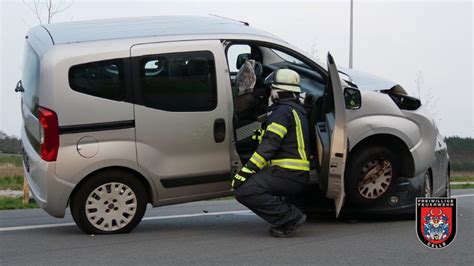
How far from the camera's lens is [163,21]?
25.0ft

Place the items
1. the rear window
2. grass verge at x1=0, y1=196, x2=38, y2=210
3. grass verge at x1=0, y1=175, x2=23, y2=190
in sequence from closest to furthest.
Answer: the rear window, grass verge at x1=0, y1=196, x2=38, y2=210, grass verge at x1=0, y1=175, x2=23, y2=190

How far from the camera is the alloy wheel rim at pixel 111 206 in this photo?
22.1 feet

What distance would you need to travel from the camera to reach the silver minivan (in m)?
6.59

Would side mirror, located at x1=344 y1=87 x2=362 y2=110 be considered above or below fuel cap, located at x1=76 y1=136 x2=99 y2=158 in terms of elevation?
above

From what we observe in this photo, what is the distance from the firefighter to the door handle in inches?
17.6

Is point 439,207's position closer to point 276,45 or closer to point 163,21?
point 276,45

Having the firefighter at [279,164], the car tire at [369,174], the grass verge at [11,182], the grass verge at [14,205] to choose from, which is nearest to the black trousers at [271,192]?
the firefighter at [279,164]

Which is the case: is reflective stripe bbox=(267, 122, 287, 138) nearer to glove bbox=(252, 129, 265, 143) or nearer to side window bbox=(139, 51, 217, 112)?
glove bbox=(252, 129, 265, 143)

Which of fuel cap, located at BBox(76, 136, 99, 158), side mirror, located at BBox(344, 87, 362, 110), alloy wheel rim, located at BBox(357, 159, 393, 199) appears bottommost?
alloy wheel rim, located at BBox(357, 159, 393, 199)

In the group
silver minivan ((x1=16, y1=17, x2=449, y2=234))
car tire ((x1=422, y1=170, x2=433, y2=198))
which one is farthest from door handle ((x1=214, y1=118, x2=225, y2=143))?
car tire ((x1=422, y1=170, x2=433, y2=198))

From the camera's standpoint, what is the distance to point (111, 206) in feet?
22.3

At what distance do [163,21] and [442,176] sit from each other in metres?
3.71

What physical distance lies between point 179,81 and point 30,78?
151 cm

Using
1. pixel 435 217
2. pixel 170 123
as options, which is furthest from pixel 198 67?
pixel 435 217
